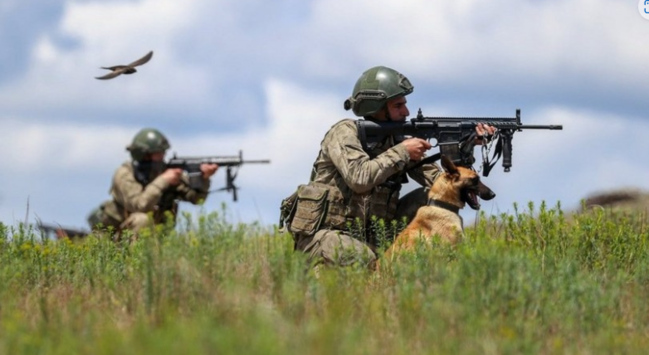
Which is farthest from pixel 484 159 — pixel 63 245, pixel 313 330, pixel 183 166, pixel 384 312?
pixel 183 166

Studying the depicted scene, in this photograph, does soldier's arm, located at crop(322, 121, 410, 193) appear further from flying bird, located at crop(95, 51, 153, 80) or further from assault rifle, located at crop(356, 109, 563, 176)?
flying bird, located at crop(95, 51, 153, 80)

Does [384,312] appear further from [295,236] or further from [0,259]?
[0,259]

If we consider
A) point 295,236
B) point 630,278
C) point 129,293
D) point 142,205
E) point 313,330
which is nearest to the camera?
point 313,330

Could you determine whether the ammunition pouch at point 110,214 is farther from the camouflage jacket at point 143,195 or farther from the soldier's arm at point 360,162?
the soldier's arm at point 360,162

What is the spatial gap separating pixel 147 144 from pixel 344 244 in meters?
6.69

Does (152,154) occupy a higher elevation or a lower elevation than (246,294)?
higher

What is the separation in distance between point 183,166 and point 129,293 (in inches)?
290

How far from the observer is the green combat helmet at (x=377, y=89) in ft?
30.2

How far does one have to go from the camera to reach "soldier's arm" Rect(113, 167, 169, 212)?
1421 cm

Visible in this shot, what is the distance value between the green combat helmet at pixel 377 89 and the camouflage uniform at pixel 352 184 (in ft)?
0.67

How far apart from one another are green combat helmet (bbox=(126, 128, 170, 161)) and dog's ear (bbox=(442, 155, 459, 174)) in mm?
6873

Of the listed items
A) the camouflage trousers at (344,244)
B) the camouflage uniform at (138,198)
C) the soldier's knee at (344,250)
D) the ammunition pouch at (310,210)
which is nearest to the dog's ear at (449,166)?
the camouflage trousers at (344,244)

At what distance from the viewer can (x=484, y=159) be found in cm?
951

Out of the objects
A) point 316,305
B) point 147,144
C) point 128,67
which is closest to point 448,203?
point 316,305
